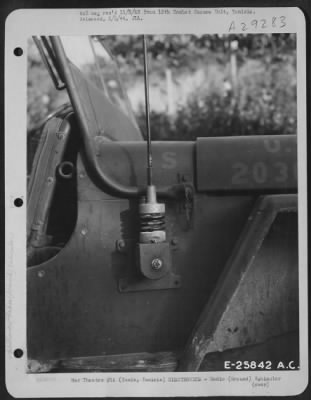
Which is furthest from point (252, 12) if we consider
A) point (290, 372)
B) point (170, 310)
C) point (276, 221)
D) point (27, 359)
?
point (27, 359)

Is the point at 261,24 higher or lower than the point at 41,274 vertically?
higher

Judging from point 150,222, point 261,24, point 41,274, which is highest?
point 261,24

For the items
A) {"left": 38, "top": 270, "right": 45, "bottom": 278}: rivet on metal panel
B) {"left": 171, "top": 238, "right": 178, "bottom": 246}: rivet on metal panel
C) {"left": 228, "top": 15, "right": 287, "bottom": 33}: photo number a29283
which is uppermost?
{"left": 228, "top": 15, "right": 287, "bottom": 33}: photo number a29283

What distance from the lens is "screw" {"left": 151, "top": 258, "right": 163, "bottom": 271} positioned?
95cm

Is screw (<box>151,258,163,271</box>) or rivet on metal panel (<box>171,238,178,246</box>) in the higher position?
rivet on metal panel (<box>171,238,178,246</box>)

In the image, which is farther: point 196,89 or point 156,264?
point 196,89

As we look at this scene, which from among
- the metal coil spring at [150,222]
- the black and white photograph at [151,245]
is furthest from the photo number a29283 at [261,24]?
the metal coil spring at [150,222]

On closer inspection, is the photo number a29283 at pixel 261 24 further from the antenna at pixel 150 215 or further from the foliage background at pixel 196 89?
the foliage background at pixel 196 89

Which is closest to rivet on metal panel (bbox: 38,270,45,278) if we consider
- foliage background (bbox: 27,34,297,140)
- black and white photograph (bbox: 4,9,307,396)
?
black and white photograph (bbox: 4,9,307,396)

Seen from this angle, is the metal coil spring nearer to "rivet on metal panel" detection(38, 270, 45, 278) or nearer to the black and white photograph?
the black and white photograph

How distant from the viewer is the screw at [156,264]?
95 cm

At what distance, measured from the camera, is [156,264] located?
951 mm

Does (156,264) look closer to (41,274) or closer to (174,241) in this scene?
(174,241)

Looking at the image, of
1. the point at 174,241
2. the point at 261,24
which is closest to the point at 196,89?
the point at 261,24
